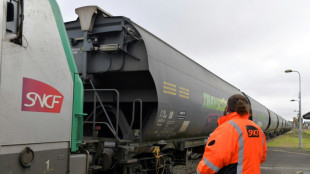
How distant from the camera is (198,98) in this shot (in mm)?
8484

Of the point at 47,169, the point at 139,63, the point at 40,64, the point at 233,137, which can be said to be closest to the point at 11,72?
the point at 40,64

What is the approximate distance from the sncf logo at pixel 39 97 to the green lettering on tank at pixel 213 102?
605 centimetres

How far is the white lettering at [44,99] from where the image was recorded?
10.2ft

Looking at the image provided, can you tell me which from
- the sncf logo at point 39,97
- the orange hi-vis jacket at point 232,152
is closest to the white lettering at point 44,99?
the sncf logo at point 39,97

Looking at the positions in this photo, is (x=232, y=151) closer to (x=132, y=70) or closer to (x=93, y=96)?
(x=132, y=70)

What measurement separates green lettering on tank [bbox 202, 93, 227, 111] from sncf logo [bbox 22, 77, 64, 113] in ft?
19.8

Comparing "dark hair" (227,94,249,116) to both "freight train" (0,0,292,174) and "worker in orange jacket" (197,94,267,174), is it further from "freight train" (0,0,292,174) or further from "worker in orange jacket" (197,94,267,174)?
"freight train" (0,0,292,174)

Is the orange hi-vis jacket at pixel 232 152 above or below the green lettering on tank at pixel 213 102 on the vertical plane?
below

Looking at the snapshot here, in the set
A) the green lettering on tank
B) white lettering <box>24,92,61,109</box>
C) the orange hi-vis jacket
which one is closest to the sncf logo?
white lettering <box>24,92,61,109</box>

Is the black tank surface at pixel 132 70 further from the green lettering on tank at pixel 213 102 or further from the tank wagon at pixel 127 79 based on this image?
the green lettering on tank at pixel 213 102

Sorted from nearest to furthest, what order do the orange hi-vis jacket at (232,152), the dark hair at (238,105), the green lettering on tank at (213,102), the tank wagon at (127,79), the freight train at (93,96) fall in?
the orange hi-vis jacket at (232,152), the dark hair at (238,105), the freight train at (93,96), the tank wagon at (127,79), the green lettering on tank at (213,102)

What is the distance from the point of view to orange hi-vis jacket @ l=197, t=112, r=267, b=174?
95.6 inches

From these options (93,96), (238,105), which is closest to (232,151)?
(238,105)

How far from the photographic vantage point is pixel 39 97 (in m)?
3.21
